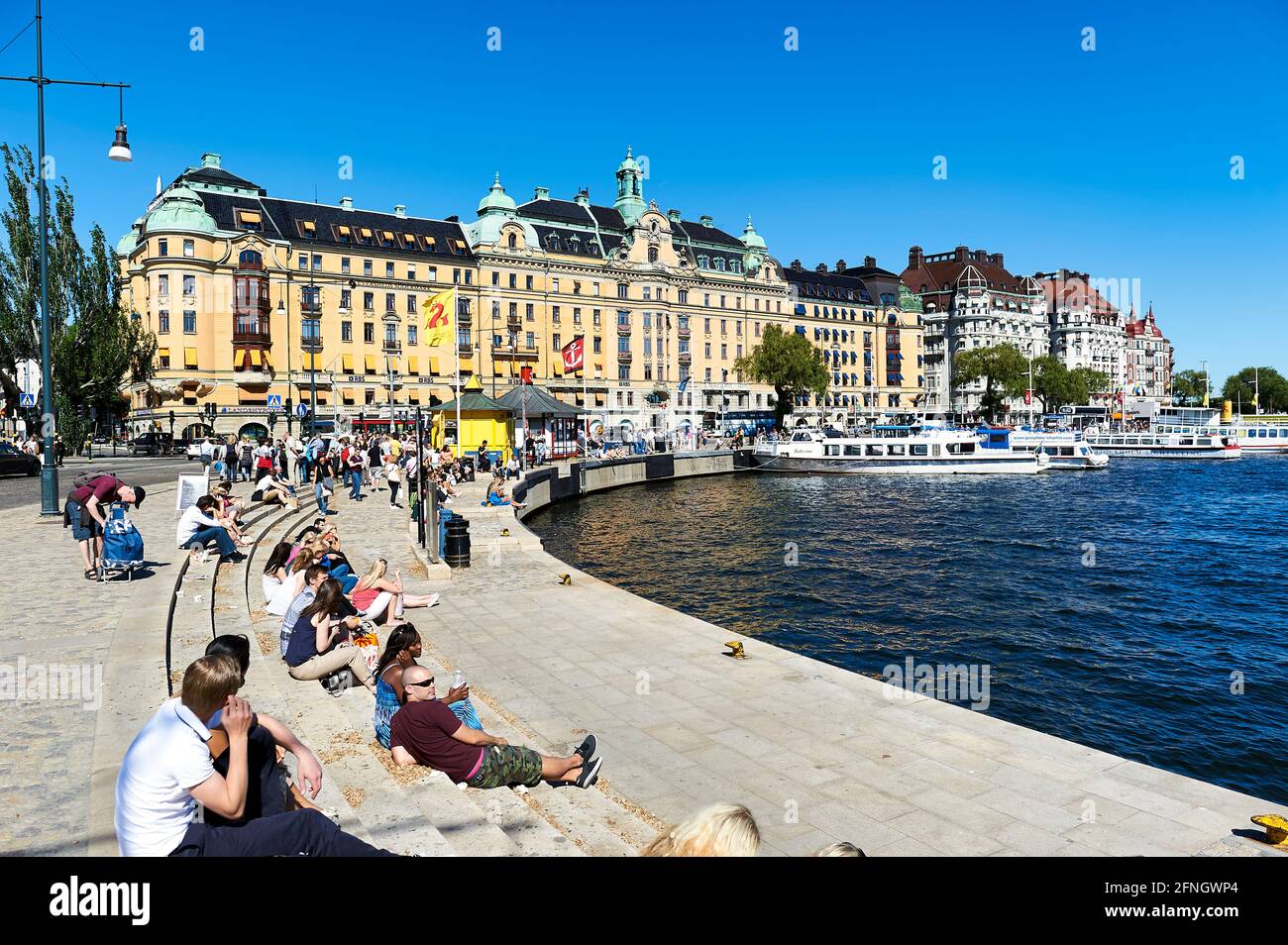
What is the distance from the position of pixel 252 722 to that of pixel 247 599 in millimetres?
9044

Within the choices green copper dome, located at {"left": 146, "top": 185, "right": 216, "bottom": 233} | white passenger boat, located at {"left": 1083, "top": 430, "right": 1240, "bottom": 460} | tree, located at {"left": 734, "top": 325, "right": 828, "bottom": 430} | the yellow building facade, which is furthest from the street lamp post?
white passenger boat, located at {"left": 1083, "top": 430, "right": 1240, "bottom": 460}

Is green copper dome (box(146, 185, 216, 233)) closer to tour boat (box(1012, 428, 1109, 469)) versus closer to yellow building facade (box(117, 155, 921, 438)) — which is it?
yellow building facade (box(117, 155, 921, 438))

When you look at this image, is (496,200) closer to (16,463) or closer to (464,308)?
(464,308)

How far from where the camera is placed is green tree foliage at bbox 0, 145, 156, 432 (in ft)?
161

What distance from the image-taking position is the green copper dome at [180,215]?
7006 centimetres

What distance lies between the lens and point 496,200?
89.1 metres

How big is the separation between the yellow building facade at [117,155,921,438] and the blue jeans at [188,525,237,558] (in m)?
41.1

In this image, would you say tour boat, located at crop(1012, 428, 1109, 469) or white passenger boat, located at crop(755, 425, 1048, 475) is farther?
tour boat, located at crop(1012, 428, 1109, 469)

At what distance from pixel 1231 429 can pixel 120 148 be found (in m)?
120

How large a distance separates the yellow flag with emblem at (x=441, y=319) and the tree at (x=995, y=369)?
353 feet

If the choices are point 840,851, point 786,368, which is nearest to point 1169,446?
point 786,368

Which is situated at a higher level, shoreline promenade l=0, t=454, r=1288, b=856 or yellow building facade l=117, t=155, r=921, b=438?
yellow building facade l=117, t=155, r=921, b=438
